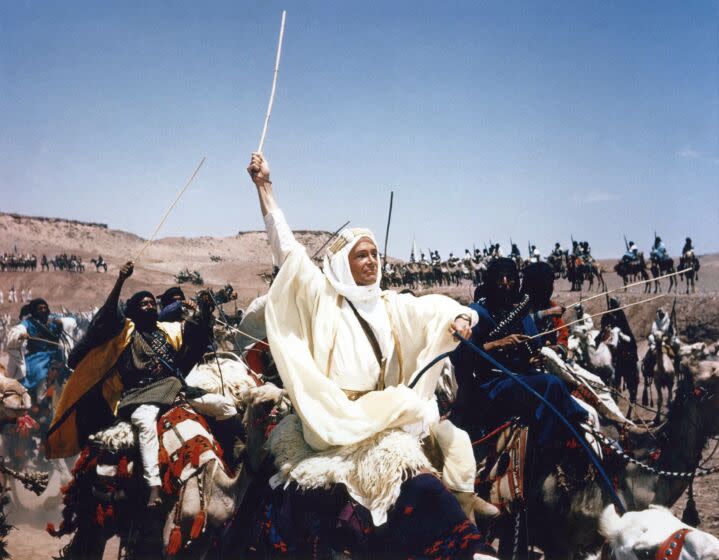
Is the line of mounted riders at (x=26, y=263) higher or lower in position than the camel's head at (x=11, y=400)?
higher

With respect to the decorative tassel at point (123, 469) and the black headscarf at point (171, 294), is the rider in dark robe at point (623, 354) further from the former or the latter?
the decorative tassel at point (123, 469)

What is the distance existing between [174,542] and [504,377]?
3.15 metres

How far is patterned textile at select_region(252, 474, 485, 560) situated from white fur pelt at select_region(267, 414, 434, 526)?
0.09m

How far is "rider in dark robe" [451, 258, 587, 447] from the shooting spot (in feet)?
17.4

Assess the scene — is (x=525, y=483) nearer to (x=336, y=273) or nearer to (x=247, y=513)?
(x=247, y=513)

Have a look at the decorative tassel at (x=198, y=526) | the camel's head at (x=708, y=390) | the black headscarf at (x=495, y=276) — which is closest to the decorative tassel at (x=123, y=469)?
the decorative tassel at (x=198, y=526)

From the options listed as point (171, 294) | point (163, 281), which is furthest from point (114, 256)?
point (171, 294)

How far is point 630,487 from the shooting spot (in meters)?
5.50

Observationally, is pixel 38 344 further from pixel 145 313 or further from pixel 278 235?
pixel 278 235

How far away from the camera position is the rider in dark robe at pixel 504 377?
529 cm

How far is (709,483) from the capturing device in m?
9.55

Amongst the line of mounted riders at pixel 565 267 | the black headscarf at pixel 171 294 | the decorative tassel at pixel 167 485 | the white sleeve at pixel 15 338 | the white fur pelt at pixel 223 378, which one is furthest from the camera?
the line of mounted riders at pixel 565 267

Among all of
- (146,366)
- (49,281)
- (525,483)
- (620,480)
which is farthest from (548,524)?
(49,281)

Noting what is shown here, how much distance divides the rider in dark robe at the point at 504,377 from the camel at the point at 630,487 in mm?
511
